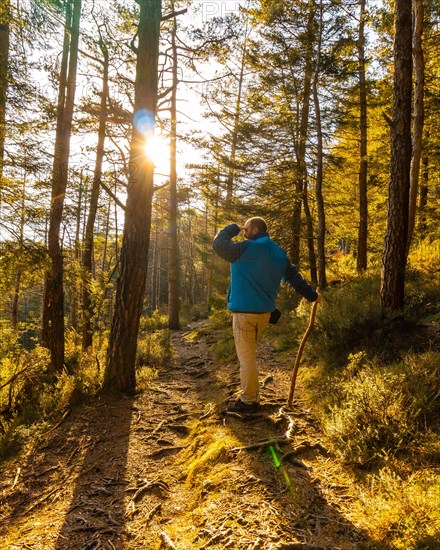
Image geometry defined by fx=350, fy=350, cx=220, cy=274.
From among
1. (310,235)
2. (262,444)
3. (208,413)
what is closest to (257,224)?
(262,444)

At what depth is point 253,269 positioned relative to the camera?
4355 millimetres

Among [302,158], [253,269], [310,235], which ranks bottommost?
[253,269]

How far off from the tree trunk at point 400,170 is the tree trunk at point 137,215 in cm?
445

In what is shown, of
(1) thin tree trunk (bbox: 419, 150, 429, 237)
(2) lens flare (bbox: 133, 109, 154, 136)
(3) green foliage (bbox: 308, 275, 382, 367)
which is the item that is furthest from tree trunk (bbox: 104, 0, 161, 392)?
(1) thin tree trunk (bbox: 419, 150, 429, 237)

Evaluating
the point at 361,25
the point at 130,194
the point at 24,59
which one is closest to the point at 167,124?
the point at 24,59

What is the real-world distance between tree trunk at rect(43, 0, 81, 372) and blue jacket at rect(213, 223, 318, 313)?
564 cm

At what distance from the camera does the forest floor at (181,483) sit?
2.52 metres

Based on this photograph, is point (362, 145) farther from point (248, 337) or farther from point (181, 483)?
point (181, 483)

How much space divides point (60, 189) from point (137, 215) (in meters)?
3.78

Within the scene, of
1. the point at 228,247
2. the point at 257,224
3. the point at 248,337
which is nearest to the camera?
the point at 228,247

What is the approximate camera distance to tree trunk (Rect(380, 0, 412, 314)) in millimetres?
6445

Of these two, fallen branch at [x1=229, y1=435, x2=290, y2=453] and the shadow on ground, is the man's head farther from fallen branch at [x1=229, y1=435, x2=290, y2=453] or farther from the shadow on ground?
the shadow on ground

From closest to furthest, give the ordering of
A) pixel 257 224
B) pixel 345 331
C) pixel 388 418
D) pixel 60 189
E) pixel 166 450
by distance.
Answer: pixel 388 418 → pixel 166 450 → pixel 257 224 → pixel 345 331 → pixel 60 189

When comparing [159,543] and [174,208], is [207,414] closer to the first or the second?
[159,543]
